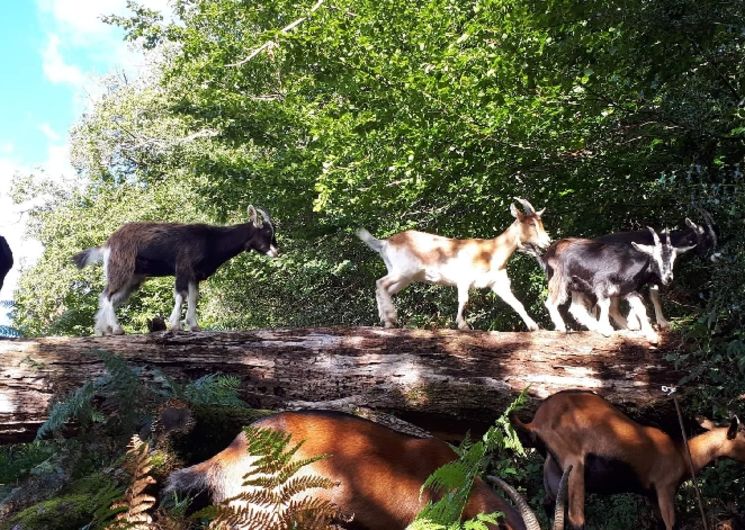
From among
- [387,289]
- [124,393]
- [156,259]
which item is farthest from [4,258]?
[124,393]

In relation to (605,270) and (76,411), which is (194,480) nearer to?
(76,411)

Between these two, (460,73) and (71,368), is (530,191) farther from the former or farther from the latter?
(71,368)

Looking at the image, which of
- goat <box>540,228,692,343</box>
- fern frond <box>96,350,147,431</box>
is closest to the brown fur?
fern frond <box>96,350,147,431</box>

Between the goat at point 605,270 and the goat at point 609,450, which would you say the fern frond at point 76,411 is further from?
the goat at point 605,270

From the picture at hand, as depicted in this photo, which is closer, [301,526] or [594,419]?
[301,526]

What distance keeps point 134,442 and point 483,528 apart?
1.13m

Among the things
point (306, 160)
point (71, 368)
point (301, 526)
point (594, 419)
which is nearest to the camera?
point (301, 526)

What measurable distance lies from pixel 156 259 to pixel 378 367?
14.8ft

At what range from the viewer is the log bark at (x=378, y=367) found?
8102mm

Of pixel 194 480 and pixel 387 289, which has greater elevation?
pixel 387 289

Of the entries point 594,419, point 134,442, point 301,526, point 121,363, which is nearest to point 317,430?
point 134,442

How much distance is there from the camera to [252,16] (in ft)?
68.3

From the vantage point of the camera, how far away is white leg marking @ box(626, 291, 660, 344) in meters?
8.99

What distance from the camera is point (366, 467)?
313cm
